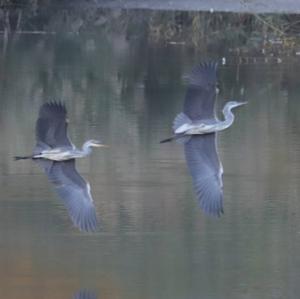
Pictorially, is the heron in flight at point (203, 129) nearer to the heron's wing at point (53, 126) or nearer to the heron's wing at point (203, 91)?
the heron's wing at point (203, 91)

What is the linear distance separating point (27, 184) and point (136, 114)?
13.7 ft

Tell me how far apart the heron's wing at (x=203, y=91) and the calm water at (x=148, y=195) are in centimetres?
100

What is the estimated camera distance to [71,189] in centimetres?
980

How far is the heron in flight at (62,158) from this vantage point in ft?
31.6

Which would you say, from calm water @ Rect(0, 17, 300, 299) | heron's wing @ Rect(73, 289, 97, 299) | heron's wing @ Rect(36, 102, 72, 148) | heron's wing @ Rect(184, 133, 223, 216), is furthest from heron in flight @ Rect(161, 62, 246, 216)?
heron's wing @ Rect(73, 289, 97, 299)

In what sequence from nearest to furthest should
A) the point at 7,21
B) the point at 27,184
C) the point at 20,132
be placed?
the point at 27,184 < the point at 20,132 < the point at 7,21

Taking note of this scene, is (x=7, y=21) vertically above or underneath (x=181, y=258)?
above

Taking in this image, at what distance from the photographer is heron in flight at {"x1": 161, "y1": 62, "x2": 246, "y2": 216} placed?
972cm

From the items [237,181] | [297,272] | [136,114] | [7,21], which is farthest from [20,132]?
[7,21]

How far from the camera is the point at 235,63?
838 inches

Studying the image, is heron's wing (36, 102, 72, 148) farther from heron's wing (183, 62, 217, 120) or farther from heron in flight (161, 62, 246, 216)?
heron's wing (183, 62, 217, 120)

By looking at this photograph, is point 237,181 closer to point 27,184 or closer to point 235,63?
point 27,184

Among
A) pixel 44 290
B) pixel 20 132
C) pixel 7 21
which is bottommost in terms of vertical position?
pixel 44 290

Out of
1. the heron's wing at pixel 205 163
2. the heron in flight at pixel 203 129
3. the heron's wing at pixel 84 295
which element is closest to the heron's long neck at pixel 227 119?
the heron in flight at pixel 203 129
